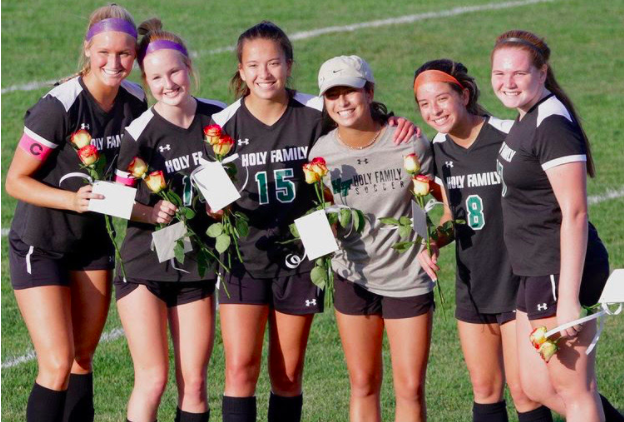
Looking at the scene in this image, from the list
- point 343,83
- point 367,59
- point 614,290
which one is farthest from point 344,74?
point 367,59

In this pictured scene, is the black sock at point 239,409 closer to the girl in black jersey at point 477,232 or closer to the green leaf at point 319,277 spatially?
the green leaf at point 319,277

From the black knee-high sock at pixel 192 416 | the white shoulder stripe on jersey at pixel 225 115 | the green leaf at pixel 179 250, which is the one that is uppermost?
the white shoulder stripe on jersey at pixel 225 115

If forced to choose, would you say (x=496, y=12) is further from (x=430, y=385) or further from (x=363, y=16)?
(x=430, y=385)

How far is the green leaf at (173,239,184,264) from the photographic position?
4984 mm

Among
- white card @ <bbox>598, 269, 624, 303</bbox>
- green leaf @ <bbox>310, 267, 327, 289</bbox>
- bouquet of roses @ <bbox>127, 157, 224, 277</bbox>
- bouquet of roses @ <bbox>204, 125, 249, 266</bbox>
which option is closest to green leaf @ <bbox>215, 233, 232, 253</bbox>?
bouquet of roses @ <bbox>204, 125, 249, 266</bbox>

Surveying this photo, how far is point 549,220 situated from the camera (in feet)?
15.1

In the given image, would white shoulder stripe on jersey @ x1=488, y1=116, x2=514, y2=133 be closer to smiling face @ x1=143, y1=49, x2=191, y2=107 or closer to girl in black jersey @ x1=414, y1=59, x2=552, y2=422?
girl in black jersey @ x1=414, y1=59, x2=552, y2=422

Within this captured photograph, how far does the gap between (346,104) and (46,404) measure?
1864 mm

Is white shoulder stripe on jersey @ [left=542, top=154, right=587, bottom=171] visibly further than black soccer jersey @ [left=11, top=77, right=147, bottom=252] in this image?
No

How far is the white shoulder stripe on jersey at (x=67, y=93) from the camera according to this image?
204 inches

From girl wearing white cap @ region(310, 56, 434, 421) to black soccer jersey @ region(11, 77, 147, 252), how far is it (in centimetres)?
92

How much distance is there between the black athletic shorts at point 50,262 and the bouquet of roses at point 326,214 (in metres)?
0.95

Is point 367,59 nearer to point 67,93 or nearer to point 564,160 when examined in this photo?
point 67,93

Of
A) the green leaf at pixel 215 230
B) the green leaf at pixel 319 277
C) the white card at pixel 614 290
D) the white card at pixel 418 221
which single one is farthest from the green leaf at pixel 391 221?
the white card at pixel 614 290
